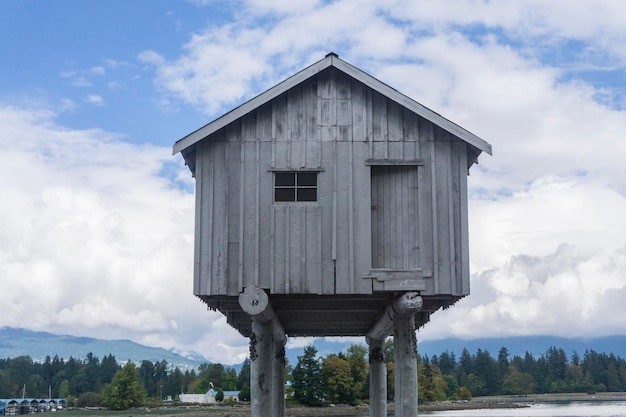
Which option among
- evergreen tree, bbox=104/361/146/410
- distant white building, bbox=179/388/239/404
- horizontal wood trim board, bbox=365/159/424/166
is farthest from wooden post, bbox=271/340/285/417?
distant white building, bbox=179/388/239/404

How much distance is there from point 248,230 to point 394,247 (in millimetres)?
3147

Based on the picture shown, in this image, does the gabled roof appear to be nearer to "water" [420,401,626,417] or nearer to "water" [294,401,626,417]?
"water" [294,401,626,417]

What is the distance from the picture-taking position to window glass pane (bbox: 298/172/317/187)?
1783 centimetres

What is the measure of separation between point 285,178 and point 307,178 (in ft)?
1.56

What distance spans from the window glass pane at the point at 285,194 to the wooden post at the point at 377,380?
32.3 feet

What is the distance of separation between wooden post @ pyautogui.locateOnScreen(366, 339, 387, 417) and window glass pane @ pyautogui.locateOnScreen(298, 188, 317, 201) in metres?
9.72

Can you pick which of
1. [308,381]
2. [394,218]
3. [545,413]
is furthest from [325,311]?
[545,413]

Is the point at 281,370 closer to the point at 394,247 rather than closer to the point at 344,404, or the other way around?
the point at 394,247

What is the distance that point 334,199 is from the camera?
17.6m

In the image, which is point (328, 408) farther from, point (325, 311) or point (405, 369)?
point (405, 369)

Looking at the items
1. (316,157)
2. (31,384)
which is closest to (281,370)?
(316,157)

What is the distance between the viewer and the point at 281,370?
2673cm

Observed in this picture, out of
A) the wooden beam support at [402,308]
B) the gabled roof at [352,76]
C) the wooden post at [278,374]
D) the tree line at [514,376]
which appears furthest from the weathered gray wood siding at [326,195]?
the tree line at [514,376]

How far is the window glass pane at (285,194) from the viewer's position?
17.8m
